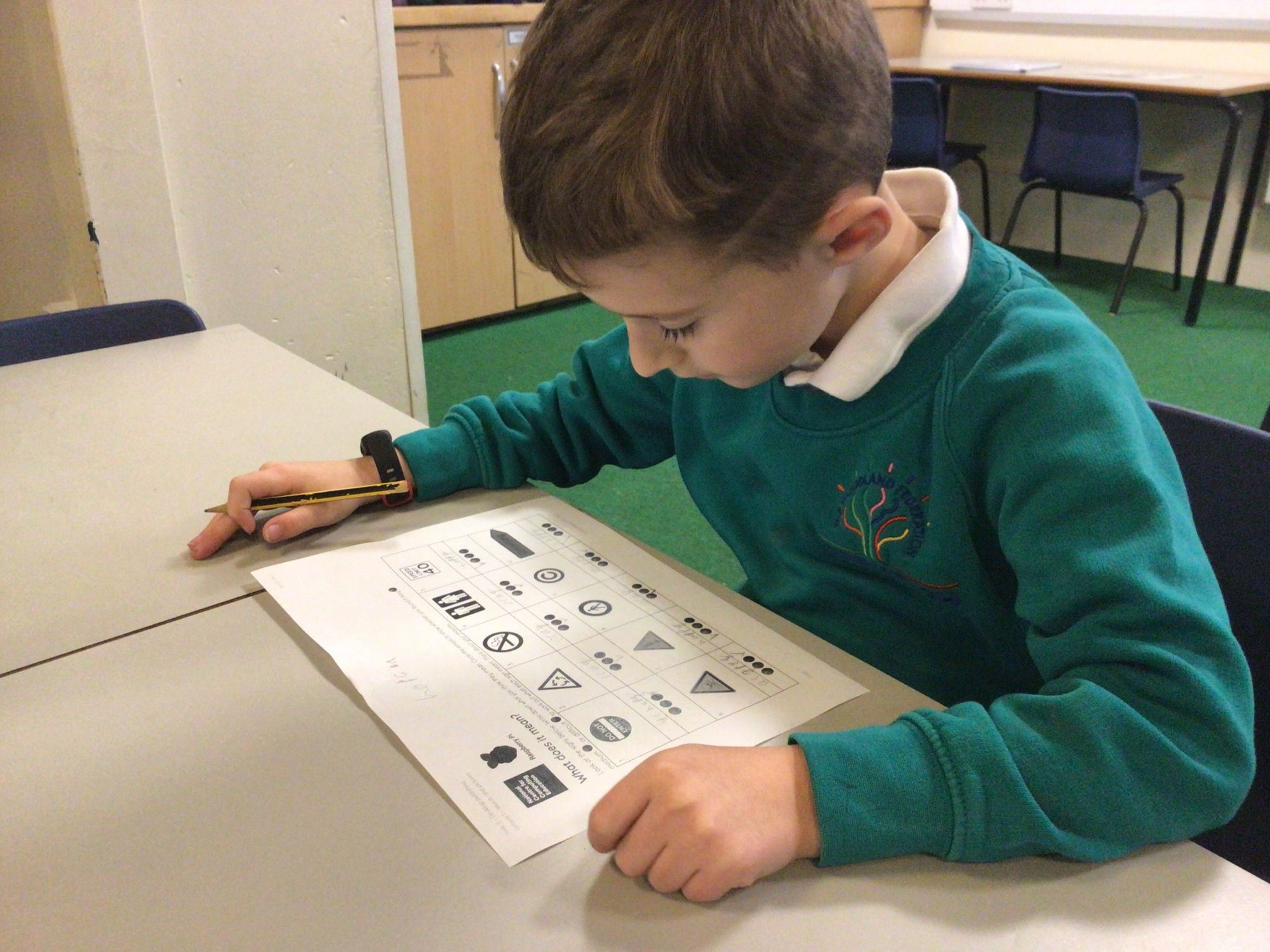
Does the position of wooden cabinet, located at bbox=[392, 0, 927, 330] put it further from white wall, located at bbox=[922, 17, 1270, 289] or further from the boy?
the boy

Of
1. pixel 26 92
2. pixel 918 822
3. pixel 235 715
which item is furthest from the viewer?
pixel 26 92

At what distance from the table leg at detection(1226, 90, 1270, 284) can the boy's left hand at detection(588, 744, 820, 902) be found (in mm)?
3763

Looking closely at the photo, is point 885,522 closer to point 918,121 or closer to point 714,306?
point 714,306

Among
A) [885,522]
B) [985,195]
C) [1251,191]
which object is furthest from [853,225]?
[985,195]

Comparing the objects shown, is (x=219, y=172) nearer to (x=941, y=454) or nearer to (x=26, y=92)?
(x=26, y=92)

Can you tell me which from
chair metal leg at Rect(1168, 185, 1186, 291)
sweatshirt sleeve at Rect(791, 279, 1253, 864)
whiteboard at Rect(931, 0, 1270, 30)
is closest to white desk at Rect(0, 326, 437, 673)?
sweatshirt sleeve at Rect(791, 279, 1253, 864)

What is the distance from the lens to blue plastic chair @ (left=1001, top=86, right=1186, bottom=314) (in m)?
3.22

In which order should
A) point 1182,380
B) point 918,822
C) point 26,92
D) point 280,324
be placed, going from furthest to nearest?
point 1182,380 → point 280,324 → point 26,92 → point 918,822

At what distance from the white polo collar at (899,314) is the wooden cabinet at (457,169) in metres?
2.38

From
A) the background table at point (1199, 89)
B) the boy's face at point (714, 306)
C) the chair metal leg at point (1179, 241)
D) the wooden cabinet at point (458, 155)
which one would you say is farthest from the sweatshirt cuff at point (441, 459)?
the chair metal leg at point (1179, 241)

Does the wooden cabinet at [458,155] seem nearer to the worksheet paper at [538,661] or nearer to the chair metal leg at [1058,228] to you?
the chair metal leg at [1058,228]

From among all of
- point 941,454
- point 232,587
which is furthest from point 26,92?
point 941,454

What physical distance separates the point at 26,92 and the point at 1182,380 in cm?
292

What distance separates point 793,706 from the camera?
2.00ft
